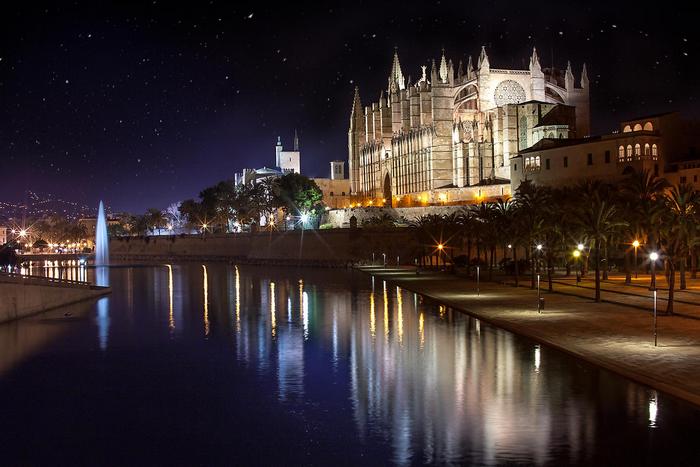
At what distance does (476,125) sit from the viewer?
303 ft

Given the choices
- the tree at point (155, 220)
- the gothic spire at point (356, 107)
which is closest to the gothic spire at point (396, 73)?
the gothic spire at point (356, 107)

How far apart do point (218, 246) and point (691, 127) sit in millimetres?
65650

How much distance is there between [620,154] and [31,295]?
45761 millimetres

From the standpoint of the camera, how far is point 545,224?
147 feet

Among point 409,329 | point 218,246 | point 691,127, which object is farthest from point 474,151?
point 409,329

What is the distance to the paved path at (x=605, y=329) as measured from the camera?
55.6ft

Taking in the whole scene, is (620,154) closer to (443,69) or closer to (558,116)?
(558,116)

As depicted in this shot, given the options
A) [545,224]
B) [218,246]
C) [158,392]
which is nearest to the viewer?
[158,392]

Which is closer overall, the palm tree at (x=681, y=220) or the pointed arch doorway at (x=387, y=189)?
the palm tree at (x=681, y=220)

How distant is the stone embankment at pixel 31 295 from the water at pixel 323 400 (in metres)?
2.77

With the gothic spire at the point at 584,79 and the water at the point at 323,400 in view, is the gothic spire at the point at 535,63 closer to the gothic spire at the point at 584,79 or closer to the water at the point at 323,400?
the gothic spire at the point at 584,79

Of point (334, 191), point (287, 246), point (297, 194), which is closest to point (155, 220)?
point (334, 191)

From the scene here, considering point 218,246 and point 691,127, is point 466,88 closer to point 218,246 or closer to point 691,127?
point 691,127

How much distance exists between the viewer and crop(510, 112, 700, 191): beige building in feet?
208
